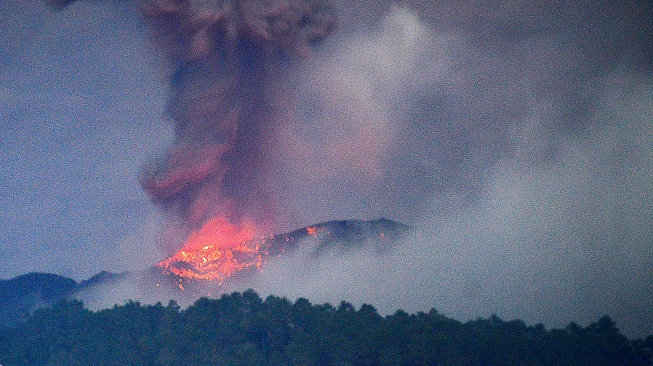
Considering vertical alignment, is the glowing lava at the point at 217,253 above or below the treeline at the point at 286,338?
above

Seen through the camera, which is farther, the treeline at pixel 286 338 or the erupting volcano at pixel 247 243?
the erupting volcano at pixel 247 243

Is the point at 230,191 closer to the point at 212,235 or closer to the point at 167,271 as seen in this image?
the point at 212,235

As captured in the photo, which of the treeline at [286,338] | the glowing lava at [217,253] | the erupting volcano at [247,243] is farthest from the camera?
the glowing lava at [217,253]

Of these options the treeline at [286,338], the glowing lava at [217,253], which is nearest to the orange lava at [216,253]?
the glowing lava at [217,253]

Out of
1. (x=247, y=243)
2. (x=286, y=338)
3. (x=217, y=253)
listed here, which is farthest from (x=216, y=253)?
(x=286, y=338)

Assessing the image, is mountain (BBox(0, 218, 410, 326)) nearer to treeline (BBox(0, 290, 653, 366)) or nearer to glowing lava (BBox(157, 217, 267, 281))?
glowing lava (BBox(157, 217, 267, 281))

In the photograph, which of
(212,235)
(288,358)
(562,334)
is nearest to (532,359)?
(562,334)

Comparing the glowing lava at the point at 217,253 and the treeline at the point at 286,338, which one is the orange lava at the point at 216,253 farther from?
the treeline at the point at 286,338

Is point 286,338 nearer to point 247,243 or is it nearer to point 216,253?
point 247,243
